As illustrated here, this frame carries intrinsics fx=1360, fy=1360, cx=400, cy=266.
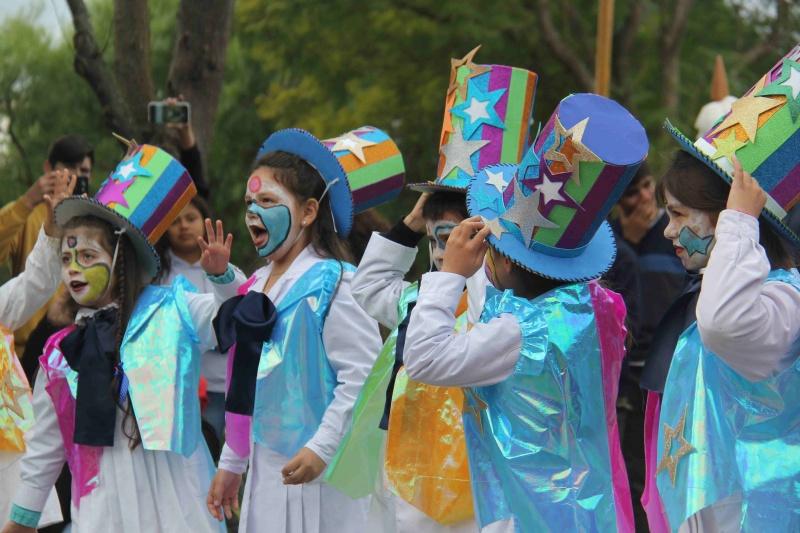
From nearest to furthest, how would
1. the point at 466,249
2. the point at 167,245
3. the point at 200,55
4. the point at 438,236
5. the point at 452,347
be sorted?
the point at 452,347
the point at 466,249
the point at 438,236
the point at 167,245
the point at 200,55

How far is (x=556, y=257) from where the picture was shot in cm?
388

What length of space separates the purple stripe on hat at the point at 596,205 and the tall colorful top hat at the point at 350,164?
1.54 metres

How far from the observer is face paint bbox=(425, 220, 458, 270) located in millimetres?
4695

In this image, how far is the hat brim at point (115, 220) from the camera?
5.38 metres

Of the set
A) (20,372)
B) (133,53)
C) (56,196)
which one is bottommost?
(20,372)

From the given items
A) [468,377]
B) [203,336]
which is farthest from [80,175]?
[468,377]

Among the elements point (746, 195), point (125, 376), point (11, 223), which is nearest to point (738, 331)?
point (746, 195)

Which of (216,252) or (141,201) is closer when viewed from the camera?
(216,252)

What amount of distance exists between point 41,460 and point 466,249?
2257mm

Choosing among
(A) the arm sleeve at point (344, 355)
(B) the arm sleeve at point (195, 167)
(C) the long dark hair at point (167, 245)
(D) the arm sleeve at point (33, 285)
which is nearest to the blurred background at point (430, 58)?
(B) the arm sleeve at point (195, 167)

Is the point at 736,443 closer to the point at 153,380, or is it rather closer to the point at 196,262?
the point at 153,380

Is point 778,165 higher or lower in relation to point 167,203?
higher

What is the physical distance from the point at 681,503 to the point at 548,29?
11.6 metres

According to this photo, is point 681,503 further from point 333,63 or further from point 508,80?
point 333,63
